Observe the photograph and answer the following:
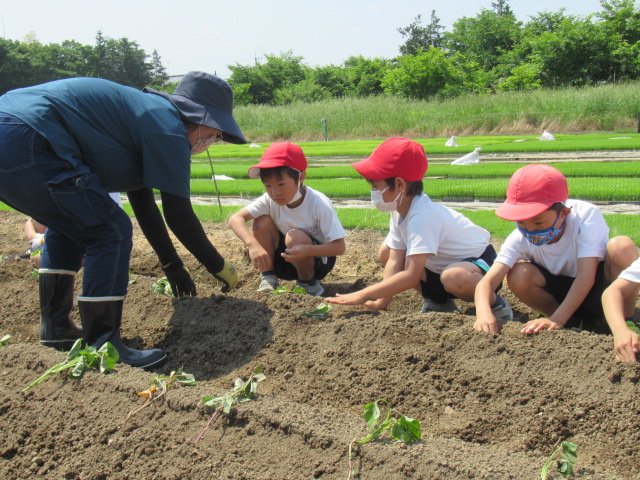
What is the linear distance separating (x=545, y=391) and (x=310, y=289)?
2.04 m

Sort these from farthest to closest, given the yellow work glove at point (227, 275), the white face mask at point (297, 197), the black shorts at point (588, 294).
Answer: the white face mask at point (297, 197) < the yellow work glove at point (227, 275) < the black shorts at point (588, 294)

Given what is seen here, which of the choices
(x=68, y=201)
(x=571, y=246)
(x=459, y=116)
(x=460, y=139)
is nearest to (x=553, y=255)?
(x=571, y=246)

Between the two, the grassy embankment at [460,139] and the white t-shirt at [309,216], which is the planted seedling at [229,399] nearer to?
the white t-shirt at [309,216]

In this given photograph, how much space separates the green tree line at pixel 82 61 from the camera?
47812mm

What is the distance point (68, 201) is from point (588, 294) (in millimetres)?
2548

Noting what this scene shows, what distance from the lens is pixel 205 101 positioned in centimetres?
308

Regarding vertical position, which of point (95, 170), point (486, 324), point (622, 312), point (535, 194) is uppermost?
point (95, 170)

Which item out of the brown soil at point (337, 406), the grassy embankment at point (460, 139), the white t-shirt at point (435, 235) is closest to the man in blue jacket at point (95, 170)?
the brown soil at point (337, 406)

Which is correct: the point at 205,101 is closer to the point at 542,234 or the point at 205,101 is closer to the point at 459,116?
the point at 542,234

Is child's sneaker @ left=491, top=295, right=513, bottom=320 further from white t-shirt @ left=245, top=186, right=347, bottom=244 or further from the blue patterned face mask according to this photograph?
→ white t-shirt @ left=245, top=186, right=347, bottom=244

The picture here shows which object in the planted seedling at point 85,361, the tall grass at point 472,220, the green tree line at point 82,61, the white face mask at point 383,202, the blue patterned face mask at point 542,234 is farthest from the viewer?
the green tree line at point 82,61

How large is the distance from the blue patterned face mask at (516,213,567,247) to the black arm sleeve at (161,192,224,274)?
5.27 feet

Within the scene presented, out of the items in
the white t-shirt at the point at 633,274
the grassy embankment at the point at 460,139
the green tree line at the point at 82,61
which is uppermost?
the green tree line at the point at 82,61

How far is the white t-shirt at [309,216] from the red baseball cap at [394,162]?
736 mm
